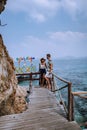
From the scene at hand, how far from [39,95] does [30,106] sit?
2.75m

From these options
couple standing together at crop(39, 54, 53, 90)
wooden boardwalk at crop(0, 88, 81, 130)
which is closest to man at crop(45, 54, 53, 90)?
couple standing together at crop(39, 54, 53, 90)

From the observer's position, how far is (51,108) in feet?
30.2

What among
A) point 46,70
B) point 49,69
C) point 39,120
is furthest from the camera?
point 46,70

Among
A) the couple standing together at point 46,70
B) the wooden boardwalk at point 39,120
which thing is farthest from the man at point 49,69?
the wooden boardwalk at point 39,120

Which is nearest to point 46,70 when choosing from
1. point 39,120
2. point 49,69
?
point 49,69

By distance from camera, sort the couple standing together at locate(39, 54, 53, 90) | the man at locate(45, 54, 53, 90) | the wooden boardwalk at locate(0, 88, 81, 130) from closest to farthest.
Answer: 1. the wooden boardwalk at locate(0, 88, 81, 130)
2. the man at locate(45, 54, 53, 90)
3. the couple standing together at locate(39, 54, 53, 90)

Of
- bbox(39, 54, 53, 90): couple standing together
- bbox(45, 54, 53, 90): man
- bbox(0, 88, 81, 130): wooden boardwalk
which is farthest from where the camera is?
bbox(39, 54, 53, 90): couple standing together

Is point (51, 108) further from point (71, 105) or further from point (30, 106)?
point (71, 105)

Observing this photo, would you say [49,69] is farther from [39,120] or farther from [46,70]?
[39,120]

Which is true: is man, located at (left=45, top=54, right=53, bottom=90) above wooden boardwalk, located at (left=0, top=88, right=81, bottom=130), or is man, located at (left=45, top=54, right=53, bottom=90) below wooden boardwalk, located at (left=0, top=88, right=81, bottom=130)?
above

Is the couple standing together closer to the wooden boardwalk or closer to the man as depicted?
the man

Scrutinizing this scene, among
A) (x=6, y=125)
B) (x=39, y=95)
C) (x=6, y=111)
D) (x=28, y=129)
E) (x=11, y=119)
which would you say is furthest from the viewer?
(x=39, y=95)

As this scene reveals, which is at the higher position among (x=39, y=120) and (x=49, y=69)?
(x=49, y=69)

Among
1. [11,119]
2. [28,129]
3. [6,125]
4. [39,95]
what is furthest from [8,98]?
[39,95]
